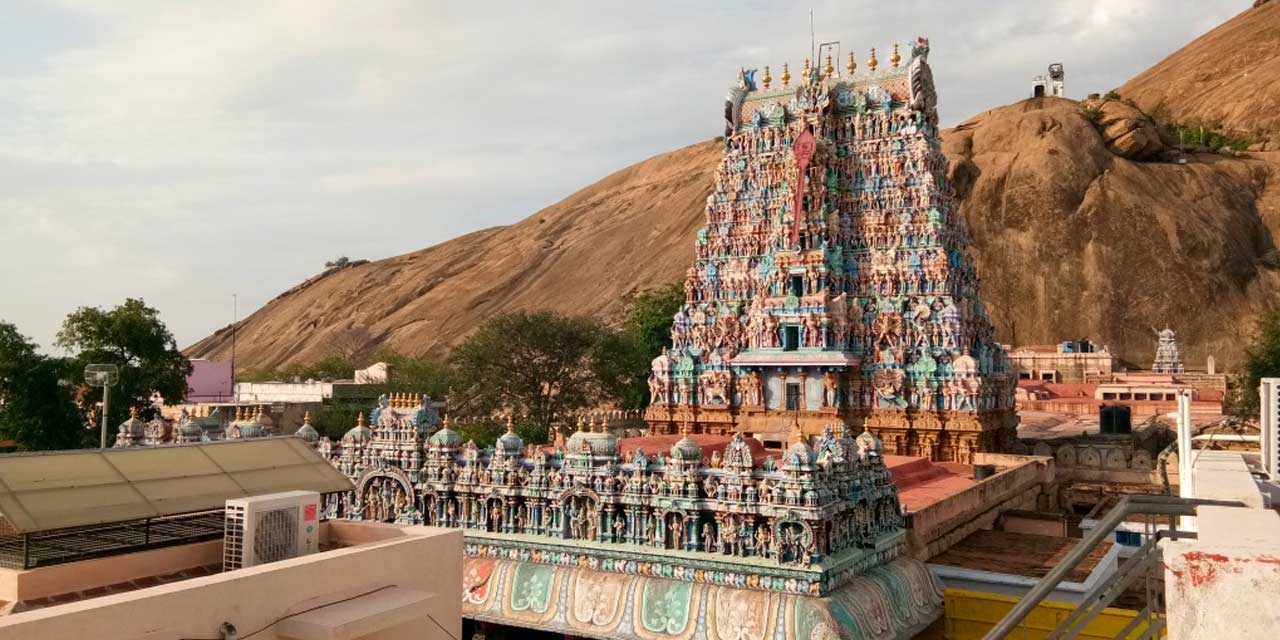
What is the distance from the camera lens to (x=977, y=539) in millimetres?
21406

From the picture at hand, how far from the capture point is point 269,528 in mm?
9727

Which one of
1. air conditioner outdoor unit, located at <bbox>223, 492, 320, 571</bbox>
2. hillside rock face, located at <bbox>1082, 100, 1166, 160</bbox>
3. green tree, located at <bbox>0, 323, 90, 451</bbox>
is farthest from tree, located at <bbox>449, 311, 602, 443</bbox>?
hillside rock face, located at <bbox>1082, 100, 1166, 160</bbox>

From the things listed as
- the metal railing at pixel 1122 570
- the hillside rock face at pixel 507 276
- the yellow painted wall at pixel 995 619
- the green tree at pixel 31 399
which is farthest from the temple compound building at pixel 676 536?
the hillside rock face at pixel 507 276

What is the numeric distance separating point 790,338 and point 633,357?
55.9ft

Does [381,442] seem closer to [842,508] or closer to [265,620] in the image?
[842,508]

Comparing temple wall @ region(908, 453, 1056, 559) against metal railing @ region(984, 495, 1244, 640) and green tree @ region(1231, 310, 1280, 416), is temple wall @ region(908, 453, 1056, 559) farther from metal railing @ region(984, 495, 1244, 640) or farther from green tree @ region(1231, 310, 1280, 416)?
green tree @ region(1231, 310, 1280, 416)

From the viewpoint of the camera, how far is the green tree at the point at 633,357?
4559 cm

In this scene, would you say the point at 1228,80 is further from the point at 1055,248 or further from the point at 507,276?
the point at 507,276

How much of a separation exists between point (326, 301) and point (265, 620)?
122951 millimetres

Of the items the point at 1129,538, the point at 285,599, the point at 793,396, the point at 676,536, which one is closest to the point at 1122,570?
the point at 285,599

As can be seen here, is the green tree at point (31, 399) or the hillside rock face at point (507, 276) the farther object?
the hillside rock face at point (507, 276)

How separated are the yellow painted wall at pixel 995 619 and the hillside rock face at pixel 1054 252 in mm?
64907

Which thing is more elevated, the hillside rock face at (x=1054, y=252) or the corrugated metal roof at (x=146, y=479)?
the hillside rock face at (x=1054, y=252)

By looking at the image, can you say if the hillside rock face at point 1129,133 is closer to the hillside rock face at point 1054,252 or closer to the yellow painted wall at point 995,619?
the hillside rock face at point 1054,252
